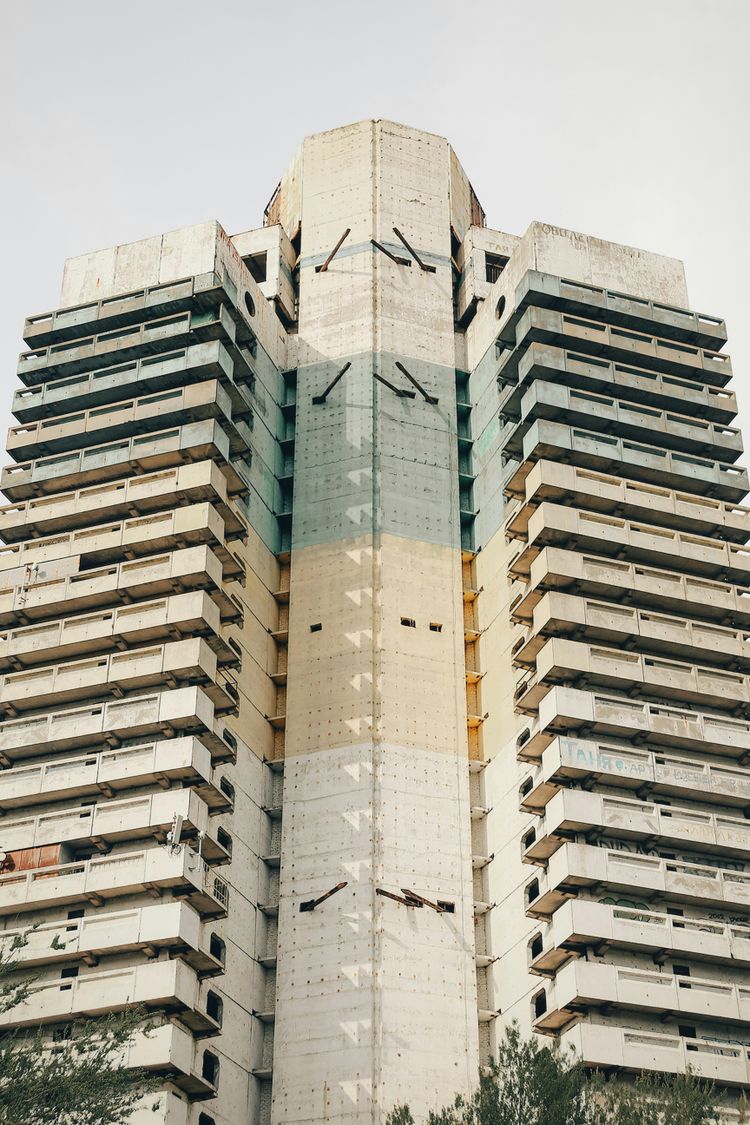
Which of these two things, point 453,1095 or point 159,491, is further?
point 159,491

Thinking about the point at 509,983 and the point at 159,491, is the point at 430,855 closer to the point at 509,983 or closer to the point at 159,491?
the point at 509,983

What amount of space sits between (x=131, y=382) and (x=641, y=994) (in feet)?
122

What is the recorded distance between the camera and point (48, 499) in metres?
72.6

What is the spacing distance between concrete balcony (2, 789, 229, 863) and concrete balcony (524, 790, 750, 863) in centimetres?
1318

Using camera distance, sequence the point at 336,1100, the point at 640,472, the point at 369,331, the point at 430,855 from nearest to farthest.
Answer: the point at 336,1100, the point at 430,855, the point at 640,472, the point at 369,331

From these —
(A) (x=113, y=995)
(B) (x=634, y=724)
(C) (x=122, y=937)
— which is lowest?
(A) (x=113, y=995)

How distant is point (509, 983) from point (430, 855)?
6.86m

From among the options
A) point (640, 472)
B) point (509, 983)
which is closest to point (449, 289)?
point (640, 472)

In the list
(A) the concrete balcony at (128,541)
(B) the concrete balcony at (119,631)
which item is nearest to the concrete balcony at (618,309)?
(A) the concrete balcony at (128,541)

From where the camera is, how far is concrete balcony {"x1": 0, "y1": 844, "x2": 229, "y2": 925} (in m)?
58.9

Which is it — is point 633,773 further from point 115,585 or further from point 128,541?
point 128,541

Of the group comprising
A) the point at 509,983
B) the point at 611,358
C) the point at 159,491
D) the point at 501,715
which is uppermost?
the point at 611,358

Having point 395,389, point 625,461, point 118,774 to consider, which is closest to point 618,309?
point 625,461

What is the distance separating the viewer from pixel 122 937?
57.6m
